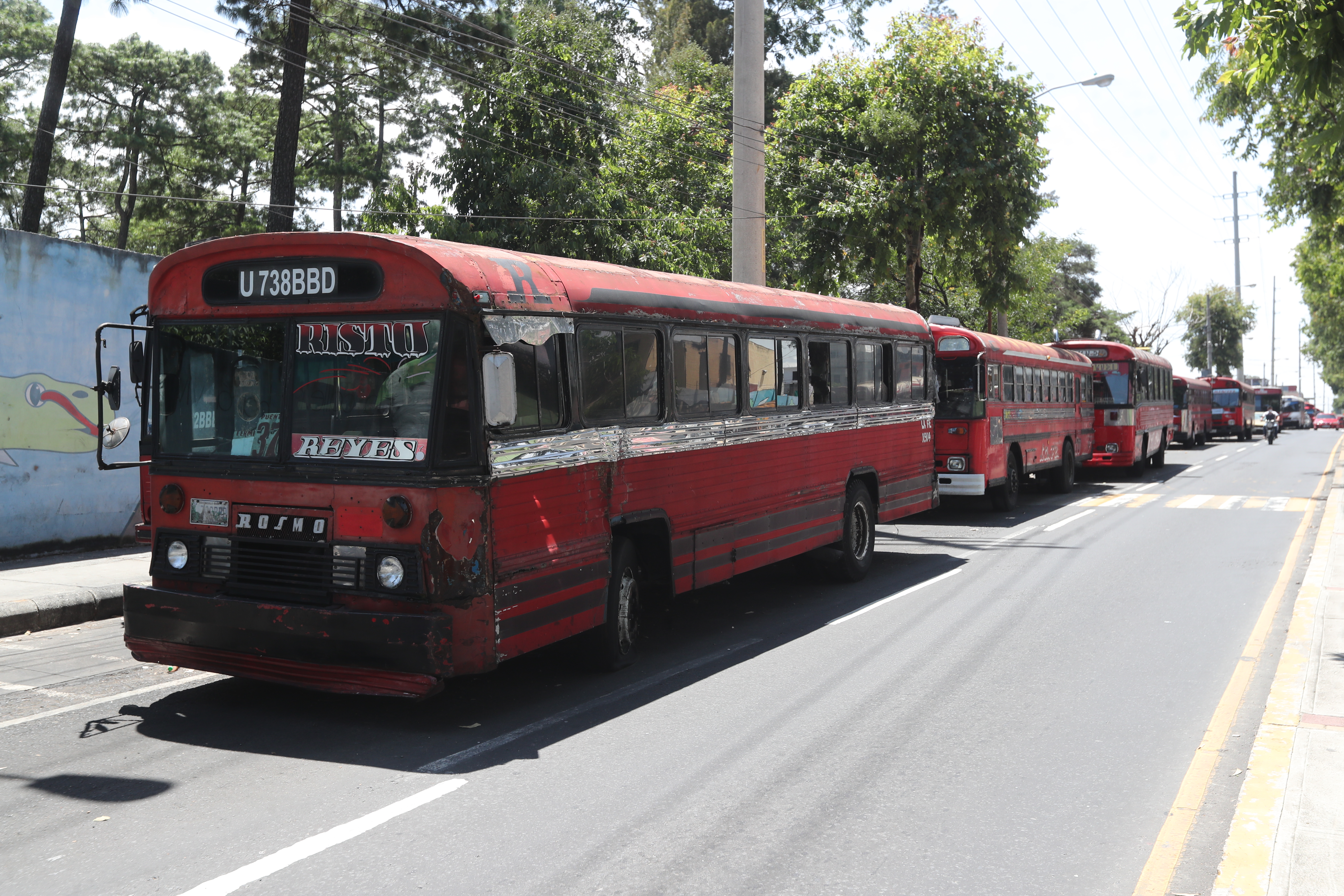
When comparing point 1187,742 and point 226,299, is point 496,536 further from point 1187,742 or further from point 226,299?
point 1187,742

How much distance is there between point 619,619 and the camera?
777cm

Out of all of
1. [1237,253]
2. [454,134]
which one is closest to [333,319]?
[454,134]

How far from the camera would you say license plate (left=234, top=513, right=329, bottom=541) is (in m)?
6.30

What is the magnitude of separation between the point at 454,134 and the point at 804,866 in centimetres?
2106

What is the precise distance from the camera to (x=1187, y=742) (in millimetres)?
6289

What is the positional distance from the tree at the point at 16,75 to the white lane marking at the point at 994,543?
3174 centimetres

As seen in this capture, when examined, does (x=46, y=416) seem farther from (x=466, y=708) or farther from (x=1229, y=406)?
(x=1229, y=406)

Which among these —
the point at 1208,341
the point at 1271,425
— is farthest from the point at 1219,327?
the point at 1271,425

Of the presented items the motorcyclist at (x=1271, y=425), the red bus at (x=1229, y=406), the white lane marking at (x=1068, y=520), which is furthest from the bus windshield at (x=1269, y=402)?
the white lane marking at (x=1068, y=520)

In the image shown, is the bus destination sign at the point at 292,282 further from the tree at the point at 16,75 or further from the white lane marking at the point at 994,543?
the tree at the point at 16,75

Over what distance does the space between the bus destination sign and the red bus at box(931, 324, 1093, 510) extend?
9746 mm

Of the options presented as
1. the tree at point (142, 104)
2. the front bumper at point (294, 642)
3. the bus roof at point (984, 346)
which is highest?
the tree at point (142, 104)

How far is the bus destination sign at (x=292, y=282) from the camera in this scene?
636 cm

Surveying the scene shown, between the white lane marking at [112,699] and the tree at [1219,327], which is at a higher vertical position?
the tree at [1219,327]
